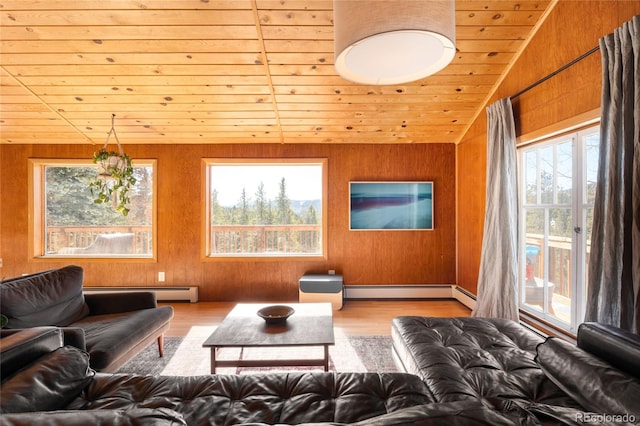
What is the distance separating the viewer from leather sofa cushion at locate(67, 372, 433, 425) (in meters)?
1.16

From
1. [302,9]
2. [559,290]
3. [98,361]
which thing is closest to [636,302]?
[559,290]

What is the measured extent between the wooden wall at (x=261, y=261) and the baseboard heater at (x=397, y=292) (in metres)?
0.08

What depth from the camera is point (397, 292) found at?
4.04 m

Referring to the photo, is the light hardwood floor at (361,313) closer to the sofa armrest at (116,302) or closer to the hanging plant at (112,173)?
the sofa armrest at (116,302)

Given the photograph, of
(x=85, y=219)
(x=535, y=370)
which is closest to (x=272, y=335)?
(x=535, y=370)

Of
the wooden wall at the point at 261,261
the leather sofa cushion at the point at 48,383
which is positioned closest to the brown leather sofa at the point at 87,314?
the leather sofa cushion at the point at 48,383

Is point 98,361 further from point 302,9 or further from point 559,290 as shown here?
point 559,290

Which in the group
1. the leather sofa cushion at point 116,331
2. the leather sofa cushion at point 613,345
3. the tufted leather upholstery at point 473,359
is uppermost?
the leather sofa cushion at point 613,345

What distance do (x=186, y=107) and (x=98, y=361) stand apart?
2611mm

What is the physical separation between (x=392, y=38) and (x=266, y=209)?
130 inches

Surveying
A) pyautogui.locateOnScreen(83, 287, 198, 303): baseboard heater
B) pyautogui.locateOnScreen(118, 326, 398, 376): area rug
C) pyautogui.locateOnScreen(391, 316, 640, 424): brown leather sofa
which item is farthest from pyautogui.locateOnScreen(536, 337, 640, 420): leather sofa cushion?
pyautogui.locateOnScreen(83, 287, 198, 303): baseboard heater

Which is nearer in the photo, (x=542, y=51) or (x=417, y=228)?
(x=542, y=51)

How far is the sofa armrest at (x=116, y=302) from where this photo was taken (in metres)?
2.47

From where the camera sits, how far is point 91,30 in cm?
244
